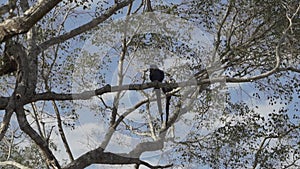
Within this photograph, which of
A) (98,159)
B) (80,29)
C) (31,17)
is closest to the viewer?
(31,17)

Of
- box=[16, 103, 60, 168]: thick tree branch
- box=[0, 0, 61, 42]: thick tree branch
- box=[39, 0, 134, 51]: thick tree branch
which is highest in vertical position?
box=[39, 0, 134, 51]: thick tree branch

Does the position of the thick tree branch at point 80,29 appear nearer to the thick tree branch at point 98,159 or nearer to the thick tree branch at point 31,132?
the thick tree branch at point 31,132

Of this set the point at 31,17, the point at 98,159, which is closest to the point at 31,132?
the point at 98,159

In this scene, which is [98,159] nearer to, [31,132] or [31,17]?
[31,132]

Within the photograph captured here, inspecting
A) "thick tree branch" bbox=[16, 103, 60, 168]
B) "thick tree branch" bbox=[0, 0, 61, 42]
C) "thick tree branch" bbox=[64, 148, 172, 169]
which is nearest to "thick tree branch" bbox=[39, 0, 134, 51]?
"thick tree branch" bbox=[16, 103, 60, 168]

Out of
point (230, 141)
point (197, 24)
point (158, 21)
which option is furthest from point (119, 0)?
point (230, 141)

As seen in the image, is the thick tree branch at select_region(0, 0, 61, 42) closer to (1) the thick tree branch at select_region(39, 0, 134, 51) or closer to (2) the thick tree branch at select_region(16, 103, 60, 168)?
(2) the thick tree branch at select_region(16, 103, 60, 168)

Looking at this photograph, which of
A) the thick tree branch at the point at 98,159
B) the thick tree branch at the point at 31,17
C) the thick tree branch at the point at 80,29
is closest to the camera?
the thick tree branch at the point at 31,17

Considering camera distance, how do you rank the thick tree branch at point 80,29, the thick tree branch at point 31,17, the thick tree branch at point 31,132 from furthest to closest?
the thick tree branch at point 80,29 → the thick tree branch at point 31,132 → the thick tree branch at point 31,17

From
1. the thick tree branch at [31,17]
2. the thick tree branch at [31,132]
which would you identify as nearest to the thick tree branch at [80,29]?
the thick tree branch at [31,132]

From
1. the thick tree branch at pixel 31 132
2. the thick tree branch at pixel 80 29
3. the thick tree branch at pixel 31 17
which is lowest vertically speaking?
the thick tree branch at pixel 31 132

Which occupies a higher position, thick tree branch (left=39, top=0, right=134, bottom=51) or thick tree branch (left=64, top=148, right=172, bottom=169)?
thick tree branch (left=39, top=0, right=134, bottom=51)

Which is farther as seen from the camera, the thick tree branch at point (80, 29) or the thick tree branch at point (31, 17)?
the thick tree branch at point (80, 29)

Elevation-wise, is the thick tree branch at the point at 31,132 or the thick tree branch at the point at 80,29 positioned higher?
the thick tree branch at the point at 80,29
